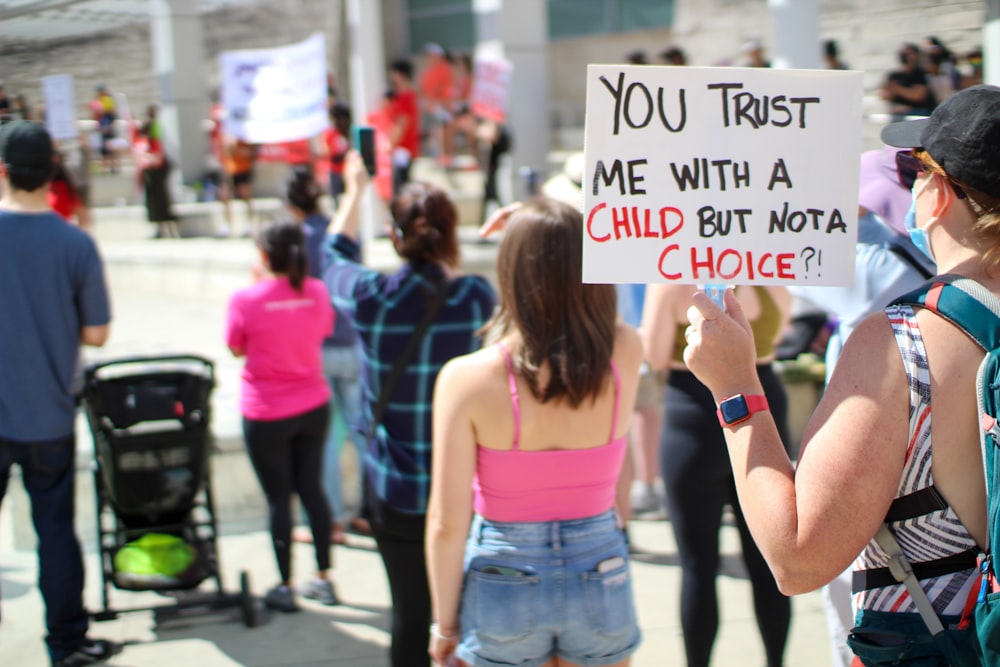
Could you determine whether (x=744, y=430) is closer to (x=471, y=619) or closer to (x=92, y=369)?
(x=471, y=619)

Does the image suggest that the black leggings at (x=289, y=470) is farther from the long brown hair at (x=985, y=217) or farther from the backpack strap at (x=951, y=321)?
the long brown hair at (x=985, y=217)

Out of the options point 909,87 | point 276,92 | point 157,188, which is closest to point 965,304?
point 276,92

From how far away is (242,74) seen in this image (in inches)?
298

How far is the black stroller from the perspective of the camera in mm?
4176

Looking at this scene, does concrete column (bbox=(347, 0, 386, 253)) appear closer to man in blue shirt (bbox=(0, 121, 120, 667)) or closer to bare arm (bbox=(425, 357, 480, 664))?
man in blue shirt (bbox=(0, 121, 120, 667))

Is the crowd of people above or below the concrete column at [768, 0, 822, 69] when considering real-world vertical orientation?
below

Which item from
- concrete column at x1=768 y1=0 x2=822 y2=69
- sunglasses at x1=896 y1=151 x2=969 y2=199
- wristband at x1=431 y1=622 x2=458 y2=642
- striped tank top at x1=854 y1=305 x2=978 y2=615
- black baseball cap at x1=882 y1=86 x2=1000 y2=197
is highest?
concrete column at x1=768 y1=0 x2=822 y2=69

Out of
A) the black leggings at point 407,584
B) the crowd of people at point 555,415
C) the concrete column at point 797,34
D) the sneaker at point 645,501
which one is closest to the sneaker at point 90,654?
the crowd of people at point 555,415

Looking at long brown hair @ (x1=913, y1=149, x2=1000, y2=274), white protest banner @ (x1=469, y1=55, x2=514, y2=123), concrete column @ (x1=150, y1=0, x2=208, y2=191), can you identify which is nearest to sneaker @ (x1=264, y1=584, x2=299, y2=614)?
long brown hair @ (x1=913, y1=149, x2=1000, y2=274)

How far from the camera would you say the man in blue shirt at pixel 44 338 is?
12.3 ft

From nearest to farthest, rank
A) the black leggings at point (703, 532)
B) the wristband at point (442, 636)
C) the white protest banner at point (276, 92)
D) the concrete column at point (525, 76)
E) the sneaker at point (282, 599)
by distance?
the wristband at point (442, 636) < the black leggings at point (703, 532) < the sneaker at point (282, 599) < the white protest banner at point (276, 92) < the concrete column at point (525, 76)

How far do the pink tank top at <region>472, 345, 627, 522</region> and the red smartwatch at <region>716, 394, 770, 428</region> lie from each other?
0.84 meters

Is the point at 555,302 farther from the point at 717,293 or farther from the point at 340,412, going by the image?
the point at 340,412

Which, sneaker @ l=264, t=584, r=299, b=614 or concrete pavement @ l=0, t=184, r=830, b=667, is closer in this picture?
concrete pavement @ l=0, t=184, r=830, b=667
